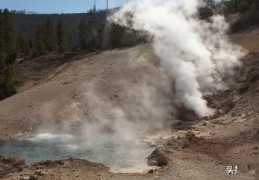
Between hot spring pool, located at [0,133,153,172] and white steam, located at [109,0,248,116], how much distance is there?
7001 mm

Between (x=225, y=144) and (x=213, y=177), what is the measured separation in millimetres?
4600

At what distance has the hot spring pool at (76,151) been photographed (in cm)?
2027

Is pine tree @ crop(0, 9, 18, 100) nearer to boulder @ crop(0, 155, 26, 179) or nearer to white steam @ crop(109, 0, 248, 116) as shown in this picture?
white steam @ crop(109, 0, 248, 116)

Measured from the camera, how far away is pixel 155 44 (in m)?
37.7

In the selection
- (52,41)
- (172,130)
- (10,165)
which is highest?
(52,41)

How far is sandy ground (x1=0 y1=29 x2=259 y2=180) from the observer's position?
1770 centimetres

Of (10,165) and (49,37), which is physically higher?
(49,37)

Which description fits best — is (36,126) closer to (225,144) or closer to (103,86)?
(103,86)

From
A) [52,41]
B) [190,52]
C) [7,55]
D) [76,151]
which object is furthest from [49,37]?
[76,151]

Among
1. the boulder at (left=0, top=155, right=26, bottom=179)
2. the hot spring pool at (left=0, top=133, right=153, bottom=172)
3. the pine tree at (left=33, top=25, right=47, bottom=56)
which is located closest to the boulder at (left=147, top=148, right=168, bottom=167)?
the hot spring pool at (left=0, top=133, right=153, bottom=172)

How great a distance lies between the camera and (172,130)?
26.0 metres

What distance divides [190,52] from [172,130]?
775cm

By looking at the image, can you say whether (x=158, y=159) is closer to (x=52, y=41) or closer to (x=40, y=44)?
(x=40, y=44)

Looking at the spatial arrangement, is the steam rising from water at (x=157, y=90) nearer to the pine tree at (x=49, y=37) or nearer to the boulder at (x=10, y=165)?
the boulder at (x=10, y=165)
